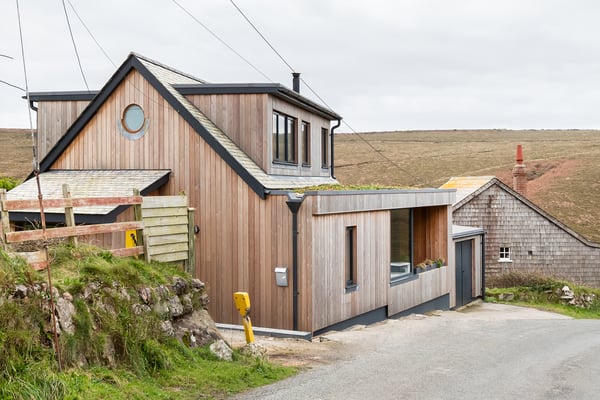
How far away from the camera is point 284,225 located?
1536 cm

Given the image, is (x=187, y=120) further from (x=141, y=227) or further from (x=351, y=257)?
(x=141, y=227)

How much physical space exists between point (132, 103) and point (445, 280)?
1267 centimetres

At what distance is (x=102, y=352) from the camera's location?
8.86 metres

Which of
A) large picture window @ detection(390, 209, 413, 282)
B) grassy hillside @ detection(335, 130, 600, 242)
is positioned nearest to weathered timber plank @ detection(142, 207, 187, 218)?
large picture window @ detection(390, 209, 413, 282)

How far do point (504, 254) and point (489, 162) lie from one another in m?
47.9

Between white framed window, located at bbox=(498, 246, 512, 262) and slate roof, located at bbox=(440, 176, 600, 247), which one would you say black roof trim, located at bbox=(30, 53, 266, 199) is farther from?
white framed window, located at bbox=(498, 246, 512, 262)

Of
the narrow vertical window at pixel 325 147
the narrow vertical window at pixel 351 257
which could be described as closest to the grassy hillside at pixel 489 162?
the narrow vertical window at pixel 325 147

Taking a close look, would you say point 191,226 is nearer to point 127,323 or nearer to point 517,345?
point 127,323

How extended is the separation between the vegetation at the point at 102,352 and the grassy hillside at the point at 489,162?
37346 mm

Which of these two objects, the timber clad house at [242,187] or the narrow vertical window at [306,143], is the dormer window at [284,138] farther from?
the narrow vertical window at [306,143]

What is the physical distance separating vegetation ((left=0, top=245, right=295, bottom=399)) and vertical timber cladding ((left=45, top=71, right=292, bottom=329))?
4401mm

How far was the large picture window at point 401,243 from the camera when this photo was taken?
68.4 ft

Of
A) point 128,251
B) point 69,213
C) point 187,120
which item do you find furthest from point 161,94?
point 69,213

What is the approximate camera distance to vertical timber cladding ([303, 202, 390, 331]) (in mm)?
15180
